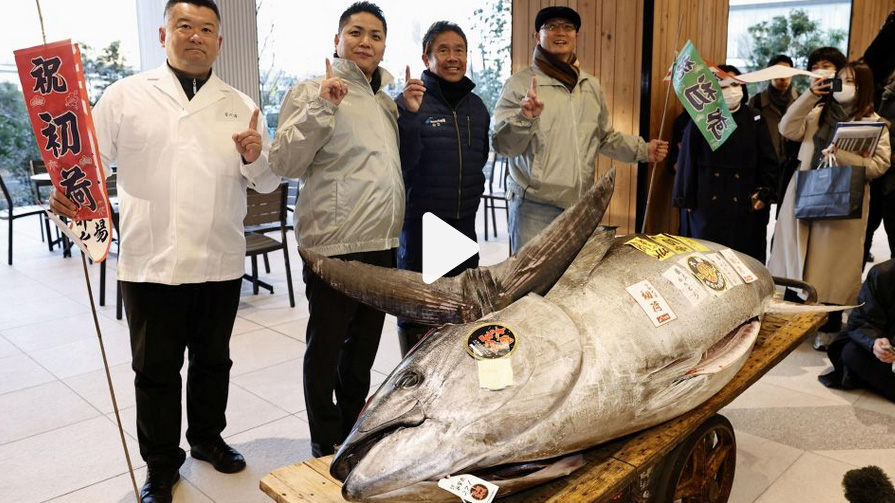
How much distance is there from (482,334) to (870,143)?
331 centimetres

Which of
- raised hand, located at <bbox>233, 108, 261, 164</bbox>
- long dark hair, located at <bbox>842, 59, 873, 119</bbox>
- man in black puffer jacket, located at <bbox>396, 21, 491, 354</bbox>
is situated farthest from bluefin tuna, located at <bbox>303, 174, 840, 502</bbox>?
long dark hair, located at <bbox>842, 59, 873, 119</bbox>

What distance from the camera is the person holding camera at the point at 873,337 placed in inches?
129

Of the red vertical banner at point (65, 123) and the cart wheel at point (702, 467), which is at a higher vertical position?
the red vertical banner at point (65, 123)

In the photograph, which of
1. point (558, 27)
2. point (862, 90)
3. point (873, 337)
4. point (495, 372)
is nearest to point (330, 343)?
point (495, 372)

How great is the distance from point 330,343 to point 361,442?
3.29ft

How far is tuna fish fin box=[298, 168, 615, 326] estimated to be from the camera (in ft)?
5.74

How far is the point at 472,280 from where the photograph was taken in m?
1.83

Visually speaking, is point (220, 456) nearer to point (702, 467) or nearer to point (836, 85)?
point (702, 467)

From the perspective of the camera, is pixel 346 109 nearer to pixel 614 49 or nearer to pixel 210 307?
pixel 210 307

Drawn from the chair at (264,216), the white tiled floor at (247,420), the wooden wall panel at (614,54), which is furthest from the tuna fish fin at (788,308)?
the chair at (264,216)

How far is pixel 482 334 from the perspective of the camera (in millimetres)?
1600

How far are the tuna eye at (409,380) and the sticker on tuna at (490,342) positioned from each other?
129 mm

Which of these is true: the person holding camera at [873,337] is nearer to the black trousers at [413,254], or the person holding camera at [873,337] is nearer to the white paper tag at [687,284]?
the white paper tag at [687,284]

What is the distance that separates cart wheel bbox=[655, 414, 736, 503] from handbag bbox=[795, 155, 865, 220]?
2151 millimetres
